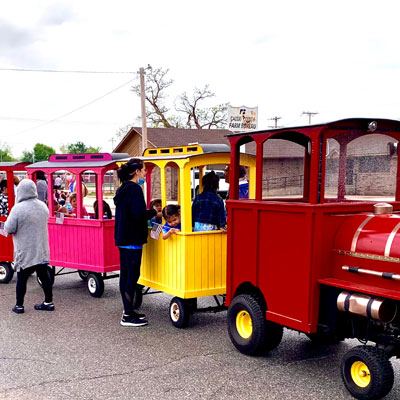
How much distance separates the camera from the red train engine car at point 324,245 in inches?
150

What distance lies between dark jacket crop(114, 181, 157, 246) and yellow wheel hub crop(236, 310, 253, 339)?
1.63 m

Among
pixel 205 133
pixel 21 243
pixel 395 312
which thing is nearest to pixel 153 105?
pixel 205 133

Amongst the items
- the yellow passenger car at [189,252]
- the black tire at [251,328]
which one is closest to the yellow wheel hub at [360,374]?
the black tire at [251,328]

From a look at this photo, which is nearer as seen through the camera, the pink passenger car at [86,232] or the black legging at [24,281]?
the black legging at [24,281]

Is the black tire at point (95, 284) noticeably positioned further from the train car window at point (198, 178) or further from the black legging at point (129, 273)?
the train car window at point (198, 178)

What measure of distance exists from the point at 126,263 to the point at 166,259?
501 mm

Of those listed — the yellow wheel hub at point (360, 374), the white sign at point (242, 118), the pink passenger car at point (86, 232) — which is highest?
the white sign at point (242, 118)

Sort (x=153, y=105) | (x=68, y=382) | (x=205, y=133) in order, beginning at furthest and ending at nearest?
(x=153, y=105)
(x=205, y=133)
(x=68, y=382)

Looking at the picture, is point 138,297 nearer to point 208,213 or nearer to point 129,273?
point 129,273

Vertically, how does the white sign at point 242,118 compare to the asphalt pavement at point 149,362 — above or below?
above

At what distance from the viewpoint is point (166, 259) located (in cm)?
604

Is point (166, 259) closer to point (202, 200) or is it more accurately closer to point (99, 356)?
point (202, 200)

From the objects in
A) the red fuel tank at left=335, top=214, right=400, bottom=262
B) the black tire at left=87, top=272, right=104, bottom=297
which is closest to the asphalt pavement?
the black tire at left=87, top=272, right=104, bottom=297

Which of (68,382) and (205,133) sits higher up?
(205,133)
